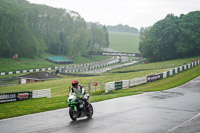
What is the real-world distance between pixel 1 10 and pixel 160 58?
176 ft

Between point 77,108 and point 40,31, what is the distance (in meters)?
111

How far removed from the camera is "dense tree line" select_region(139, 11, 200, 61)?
85.3 meters

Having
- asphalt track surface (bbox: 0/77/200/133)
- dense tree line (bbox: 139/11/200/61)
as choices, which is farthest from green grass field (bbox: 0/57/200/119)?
dense tree line (bbox: 139/11/200/61)

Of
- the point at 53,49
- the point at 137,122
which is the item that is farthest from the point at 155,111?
the point at 53,49

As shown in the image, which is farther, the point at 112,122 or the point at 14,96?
the point at 14,96

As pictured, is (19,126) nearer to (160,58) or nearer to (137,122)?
(137,122)

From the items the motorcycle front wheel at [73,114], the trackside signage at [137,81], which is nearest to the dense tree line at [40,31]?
the trackside signage at [137,81]

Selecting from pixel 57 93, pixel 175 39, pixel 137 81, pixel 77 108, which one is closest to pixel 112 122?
pixel 77 108

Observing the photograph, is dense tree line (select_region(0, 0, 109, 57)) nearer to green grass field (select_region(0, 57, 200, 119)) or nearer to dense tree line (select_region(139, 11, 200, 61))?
dense tree line (select_region(139, 11, 200, 61))

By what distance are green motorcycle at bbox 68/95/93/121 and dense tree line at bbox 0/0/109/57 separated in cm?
7489

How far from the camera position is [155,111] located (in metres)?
16.1

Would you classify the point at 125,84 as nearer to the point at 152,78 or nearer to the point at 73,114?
the point at 152,78

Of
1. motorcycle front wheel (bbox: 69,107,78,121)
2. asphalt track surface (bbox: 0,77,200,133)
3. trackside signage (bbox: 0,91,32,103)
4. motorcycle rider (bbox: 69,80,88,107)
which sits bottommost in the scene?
trackside signage (bbox: 0,91,32,103)

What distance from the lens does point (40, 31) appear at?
120 metres
